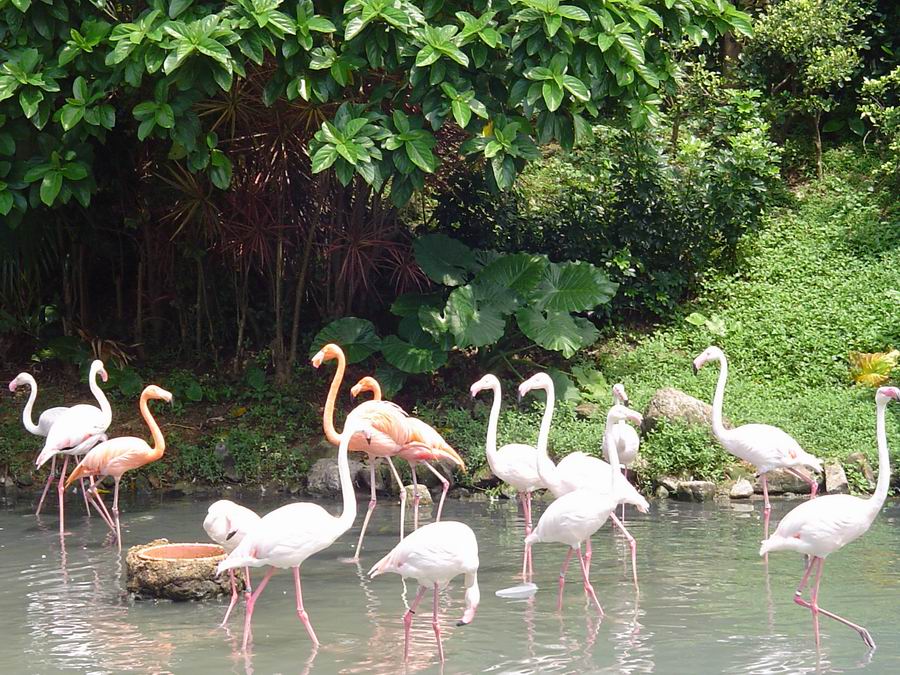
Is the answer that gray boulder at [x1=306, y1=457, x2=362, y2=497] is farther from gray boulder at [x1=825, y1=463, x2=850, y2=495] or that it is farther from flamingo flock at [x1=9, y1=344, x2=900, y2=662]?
gray boulder at [x1=825, y1=463, x2=850, y2=495]

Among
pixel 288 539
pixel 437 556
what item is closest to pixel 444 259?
pixel 288 539

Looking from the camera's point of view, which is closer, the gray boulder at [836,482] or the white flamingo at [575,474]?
the white flamingo at [575,474]

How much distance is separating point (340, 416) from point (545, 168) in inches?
244

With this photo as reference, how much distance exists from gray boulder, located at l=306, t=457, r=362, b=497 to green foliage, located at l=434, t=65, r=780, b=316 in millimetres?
3687

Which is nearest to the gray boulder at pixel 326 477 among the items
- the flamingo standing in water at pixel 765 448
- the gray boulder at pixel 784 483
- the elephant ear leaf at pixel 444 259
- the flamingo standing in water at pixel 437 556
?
the elephant ear leaf at pixel 444 259

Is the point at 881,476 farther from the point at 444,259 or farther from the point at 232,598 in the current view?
the point at 444,259

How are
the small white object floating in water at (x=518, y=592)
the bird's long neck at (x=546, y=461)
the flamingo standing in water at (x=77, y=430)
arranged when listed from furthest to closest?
the flamingo standing in water at (x=77, y=430), the bird's long neck at (x=546, y=461), the small white object floating in water at (x=518, y=592)

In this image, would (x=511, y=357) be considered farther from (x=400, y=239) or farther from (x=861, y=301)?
(x=861, y=301)

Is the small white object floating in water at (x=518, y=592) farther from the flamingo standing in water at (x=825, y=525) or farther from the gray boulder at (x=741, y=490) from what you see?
the gray boulder at (x=741, y=490)

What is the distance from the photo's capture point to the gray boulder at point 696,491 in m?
10.0

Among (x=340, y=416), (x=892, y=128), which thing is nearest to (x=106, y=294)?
(x=340, y=416)

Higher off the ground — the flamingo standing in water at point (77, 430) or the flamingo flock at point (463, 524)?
the flamingo standing in water at point (77, 430)

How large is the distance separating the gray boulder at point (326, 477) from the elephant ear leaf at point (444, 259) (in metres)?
2.25

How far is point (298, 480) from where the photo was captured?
11.0 metres
